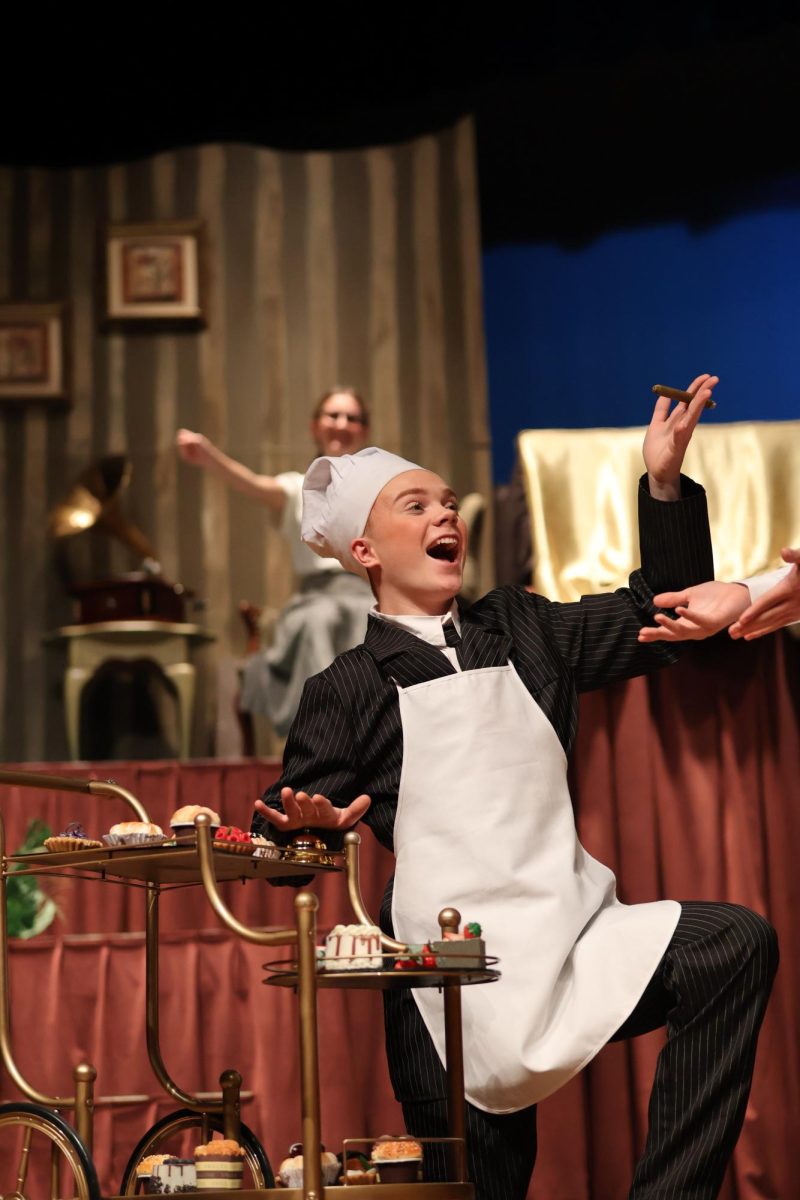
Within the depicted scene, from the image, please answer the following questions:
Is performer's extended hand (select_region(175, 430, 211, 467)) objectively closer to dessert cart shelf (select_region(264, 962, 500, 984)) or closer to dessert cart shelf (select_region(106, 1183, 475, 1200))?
dessert cart shelf (select_region(264, 962, 500, 984))

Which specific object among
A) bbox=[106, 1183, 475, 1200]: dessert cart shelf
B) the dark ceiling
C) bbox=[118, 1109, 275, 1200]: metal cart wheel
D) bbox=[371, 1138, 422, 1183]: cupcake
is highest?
the dark ceiling

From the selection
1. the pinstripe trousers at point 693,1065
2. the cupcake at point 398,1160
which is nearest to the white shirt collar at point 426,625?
the pinstripe trousers at point 693,1065

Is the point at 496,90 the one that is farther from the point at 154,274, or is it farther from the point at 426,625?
the point at 426,625

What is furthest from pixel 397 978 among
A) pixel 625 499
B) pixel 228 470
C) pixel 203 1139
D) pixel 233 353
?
pixel 233 353

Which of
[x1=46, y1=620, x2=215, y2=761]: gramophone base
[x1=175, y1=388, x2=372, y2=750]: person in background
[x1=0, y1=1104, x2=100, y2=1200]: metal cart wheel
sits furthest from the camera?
[x1=46, y1=620, x2=215, y2=761]: gramophone base

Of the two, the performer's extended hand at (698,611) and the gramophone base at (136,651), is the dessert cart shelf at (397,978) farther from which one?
the gramophone base at (136,651)

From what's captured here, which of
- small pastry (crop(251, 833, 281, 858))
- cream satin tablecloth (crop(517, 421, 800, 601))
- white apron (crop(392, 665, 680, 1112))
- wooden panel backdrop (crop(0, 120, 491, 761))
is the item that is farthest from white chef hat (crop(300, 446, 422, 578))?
wooden panel backdrop (crop(0, 120, 491, 761))

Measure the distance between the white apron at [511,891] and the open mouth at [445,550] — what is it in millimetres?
233

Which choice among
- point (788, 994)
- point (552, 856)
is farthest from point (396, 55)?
point (552, 856)

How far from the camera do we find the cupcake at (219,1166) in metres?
1.95

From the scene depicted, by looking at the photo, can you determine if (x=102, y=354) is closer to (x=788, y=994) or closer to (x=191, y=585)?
(x=191, y=585)

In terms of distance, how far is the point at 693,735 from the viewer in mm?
3486

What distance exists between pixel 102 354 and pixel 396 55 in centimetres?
181

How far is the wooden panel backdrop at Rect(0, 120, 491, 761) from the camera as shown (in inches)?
250
